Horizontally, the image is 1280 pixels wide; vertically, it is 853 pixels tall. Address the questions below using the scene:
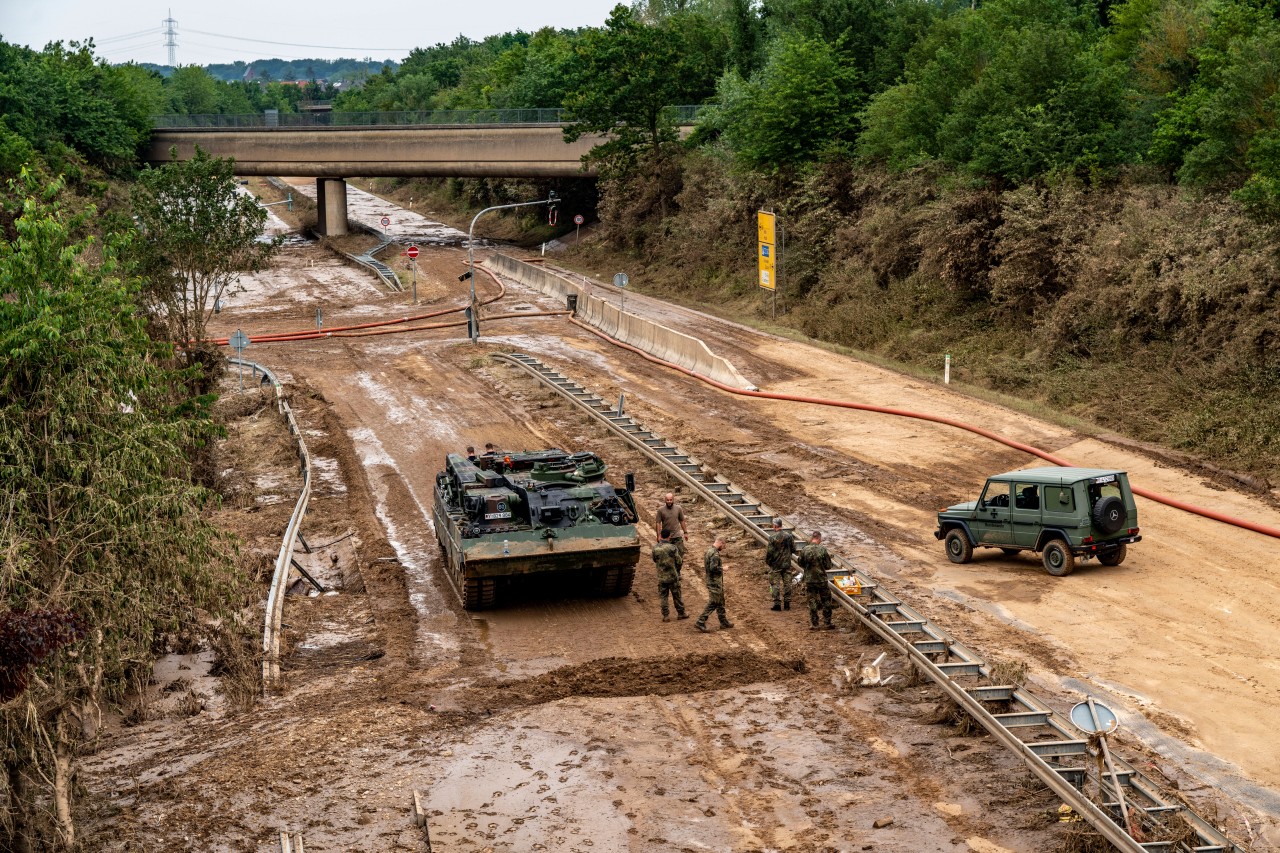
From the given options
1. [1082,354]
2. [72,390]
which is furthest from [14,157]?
[72,390]

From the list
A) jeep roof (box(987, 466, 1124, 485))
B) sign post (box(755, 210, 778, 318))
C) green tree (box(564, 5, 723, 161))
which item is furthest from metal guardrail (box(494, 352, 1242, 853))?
green tree (box(564, 5, 723, 161))

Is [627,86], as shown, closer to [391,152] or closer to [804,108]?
[804,108]

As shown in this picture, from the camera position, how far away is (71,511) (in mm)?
14688

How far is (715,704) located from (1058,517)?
815 cm

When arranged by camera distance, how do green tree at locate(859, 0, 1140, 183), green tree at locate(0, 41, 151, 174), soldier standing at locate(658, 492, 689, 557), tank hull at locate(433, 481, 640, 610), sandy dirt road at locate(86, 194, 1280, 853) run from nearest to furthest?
sandy dirt road at locate(86, 194, 1280, 853) → tank hull at locate(433, 481, 640, 610) → soldier standing at locate(658, 492, 689, 557) → green tree at locate(859, 0, 1140, 183) → green tree at locate(0, 41, 151, 174)

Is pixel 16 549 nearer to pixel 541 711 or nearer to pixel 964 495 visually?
pixel 541 711

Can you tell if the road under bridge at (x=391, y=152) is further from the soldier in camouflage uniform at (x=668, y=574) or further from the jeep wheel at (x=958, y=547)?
the soldier in camouflage uniform at (x=668, y=574)

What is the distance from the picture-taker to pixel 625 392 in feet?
133

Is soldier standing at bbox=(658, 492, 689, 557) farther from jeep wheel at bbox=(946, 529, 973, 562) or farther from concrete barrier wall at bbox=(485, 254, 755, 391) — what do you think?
concrete barrier wall at bbox=(485, 254, 755, 391)

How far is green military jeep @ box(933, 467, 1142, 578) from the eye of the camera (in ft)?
73.3

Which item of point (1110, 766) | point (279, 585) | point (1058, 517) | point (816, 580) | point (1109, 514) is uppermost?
point (1109, 514)

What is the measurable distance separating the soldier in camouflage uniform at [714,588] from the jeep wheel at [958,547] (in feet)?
18.1

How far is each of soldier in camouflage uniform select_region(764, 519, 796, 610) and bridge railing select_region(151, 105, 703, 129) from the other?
5635 centimetres

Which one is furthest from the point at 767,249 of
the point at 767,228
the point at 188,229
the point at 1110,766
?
the point at 1110,766
